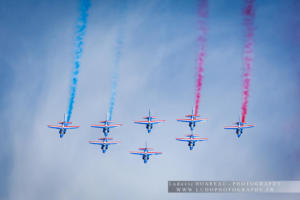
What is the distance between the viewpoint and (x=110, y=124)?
151ft

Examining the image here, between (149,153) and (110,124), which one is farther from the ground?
(110,124)

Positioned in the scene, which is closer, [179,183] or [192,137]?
[192,137]

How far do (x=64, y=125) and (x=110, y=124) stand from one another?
22.1 feet

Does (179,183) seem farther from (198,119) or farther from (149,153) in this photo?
(198,119)

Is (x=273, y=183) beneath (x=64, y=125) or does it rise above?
beneath

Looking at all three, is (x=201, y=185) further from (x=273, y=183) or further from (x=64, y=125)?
(x=64, y=125)

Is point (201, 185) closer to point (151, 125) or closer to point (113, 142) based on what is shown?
point (151, 125)

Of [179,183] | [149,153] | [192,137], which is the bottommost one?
[179,183]

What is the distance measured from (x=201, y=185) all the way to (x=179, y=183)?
3760 millimetres

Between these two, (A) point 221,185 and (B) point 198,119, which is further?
(A) point 221,185

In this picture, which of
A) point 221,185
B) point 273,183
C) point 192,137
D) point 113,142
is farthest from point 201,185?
point 113,142

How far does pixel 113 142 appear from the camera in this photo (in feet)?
154

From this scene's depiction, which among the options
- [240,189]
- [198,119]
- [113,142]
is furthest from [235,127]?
[113,142]

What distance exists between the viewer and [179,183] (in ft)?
163
